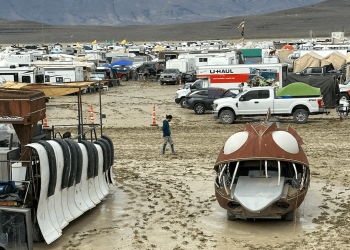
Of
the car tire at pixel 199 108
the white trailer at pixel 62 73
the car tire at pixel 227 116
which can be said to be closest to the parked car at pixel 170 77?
the white trailer at pixel 62 73

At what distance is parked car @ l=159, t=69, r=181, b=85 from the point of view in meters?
45.5

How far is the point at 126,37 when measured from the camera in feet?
514

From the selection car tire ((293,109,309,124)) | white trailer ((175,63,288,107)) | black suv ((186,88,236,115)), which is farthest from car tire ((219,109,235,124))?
white trailer ((175,63,288,107))

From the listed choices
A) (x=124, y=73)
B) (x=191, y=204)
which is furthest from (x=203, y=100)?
(x=124, y=73)

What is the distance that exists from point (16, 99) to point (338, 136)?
1360 centimetres

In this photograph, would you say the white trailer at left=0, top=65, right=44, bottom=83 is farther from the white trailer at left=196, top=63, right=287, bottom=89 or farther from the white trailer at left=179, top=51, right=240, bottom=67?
the white trailer at left=179, top=51, right=240, bottom=67

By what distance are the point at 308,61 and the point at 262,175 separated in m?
32.5

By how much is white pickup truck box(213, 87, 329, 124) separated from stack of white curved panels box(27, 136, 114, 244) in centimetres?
1214

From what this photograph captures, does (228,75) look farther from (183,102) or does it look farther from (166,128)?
(166,128)

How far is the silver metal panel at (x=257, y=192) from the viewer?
1098cm

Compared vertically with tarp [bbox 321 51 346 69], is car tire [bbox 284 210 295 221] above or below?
below

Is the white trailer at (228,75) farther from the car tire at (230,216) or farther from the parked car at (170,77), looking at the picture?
the car tire at (230,216)

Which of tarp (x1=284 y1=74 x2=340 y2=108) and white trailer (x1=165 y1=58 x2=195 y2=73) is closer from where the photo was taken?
tarp (x1=284 y1=74 x2=340 y2=108)

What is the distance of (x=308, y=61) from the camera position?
43.0 m
